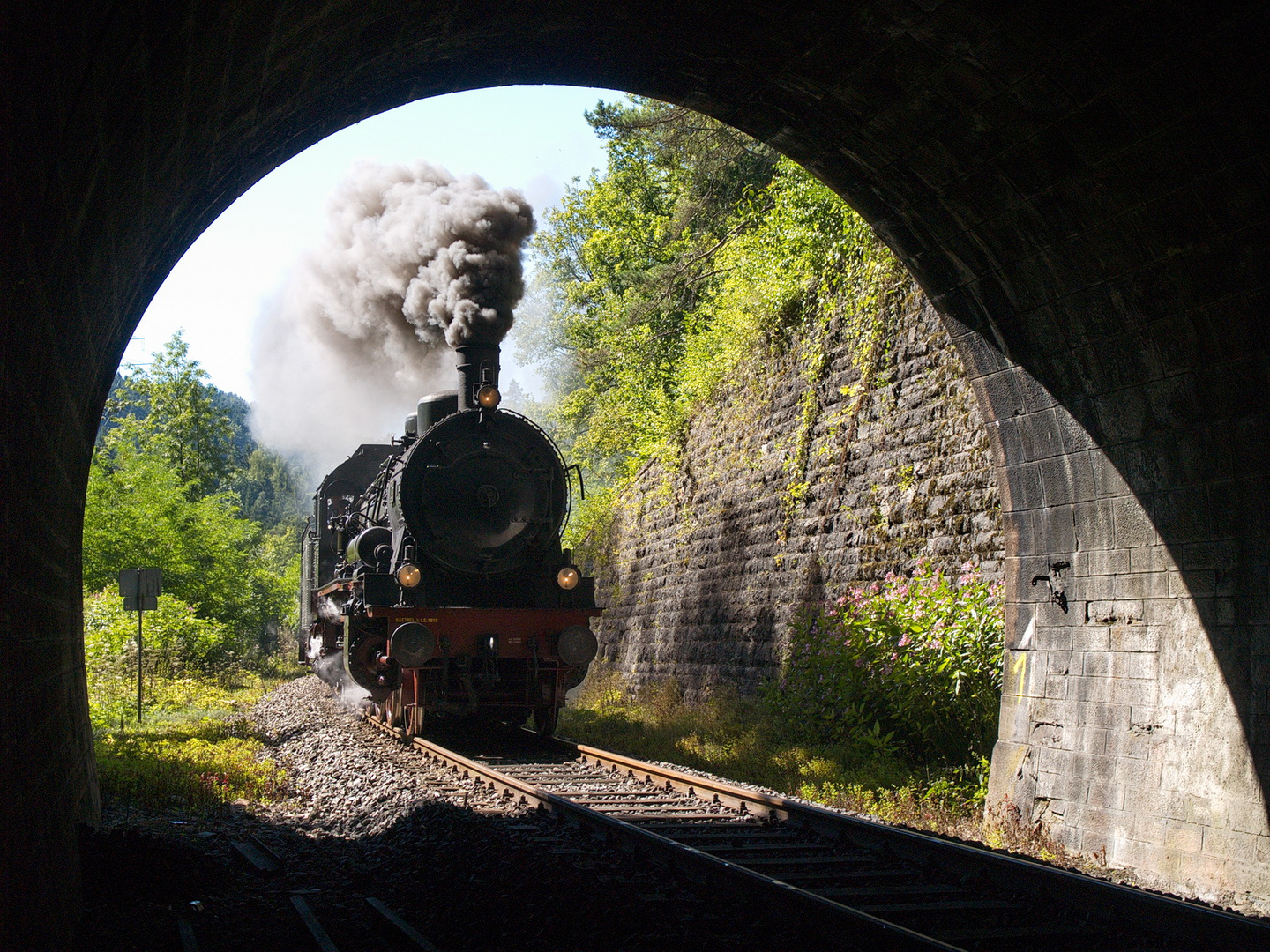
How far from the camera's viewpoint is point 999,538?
8977 mm

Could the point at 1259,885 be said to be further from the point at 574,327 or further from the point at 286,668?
the point at 574,327

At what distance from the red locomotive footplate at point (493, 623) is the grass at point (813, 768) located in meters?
1.48

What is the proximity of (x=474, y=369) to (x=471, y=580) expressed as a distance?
226 centimetres

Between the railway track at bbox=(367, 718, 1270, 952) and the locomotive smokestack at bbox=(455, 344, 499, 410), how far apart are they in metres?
4.88

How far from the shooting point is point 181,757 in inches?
357

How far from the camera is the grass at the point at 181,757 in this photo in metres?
7.77

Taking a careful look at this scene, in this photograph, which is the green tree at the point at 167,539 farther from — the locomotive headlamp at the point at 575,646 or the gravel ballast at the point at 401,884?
the gravel ballast at the point at 401,884

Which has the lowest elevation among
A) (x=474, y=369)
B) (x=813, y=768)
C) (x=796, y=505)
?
(x=813, y=768)

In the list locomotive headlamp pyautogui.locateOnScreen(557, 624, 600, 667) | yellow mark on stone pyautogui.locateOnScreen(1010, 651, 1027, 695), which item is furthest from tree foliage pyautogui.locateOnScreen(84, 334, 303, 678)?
yellow mark on stone pyautogui.locateOnScreen(1010, 651, 1027, 695)

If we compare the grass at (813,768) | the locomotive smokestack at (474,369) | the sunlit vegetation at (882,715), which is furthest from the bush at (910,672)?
the locomotive smokestack at (474,369)

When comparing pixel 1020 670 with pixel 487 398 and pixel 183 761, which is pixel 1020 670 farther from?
pixel 183 761

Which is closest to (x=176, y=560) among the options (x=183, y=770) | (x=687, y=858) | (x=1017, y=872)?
(x=183, y=770)

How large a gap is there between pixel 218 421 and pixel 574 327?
2105 cm

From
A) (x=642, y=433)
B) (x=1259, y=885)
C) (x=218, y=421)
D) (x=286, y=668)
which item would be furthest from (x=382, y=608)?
(x=218, y=421)
